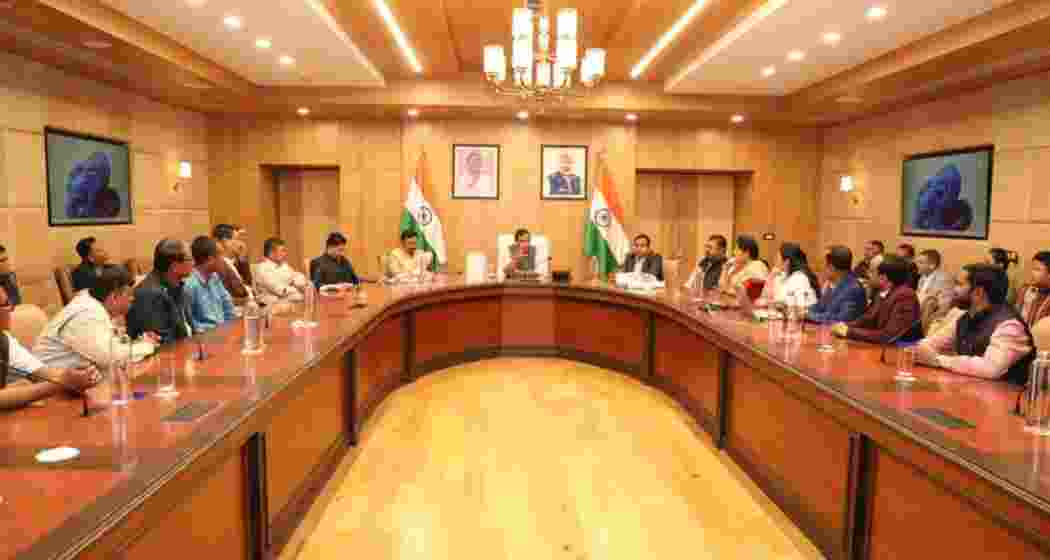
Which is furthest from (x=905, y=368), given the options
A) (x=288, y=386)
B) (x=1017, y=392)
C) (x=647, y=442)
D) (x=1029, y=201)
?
(x=1029, y=201)

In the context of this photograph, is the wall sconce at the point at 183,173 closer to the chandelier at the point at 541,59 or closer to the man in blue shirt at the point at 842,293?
the chandelier at the point at 541,59

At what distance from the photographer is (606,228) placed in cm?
917

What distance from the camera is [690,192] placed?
10.6 meters

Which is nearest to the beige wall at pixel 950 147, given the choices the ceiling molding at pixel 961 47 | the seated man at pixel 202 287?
the ceiling molding at pixel 961 47

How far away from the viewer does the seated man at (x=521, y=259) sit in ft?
24.7

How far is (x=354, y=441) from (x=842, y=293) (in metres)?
3.46

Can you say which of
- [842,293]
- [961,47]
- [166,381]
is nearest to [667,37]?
[961,47]

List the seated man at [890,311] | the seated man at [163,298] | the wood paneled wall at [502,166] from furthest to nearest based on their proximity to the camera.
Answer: the wood paneled wall at [502,166] < the seated man at [890,311] < the seated man at [163,298]

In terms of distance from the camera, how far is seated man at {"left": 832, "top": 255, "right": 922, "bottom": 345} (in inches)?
151

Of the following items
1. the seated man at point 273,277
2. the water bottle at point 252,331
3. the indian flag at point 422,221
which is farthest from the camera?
the indian flag at point 422,221

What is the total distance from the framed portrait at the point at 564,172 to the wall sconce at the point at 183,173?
178 inches

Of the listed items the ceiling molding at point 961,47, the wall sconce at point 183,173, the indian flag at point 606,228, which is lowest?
the indian flag at point 606,228

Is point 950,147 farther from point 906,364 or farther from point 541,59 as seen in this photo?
point 906,364

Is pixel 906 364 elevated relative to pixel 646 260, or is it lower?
lower
